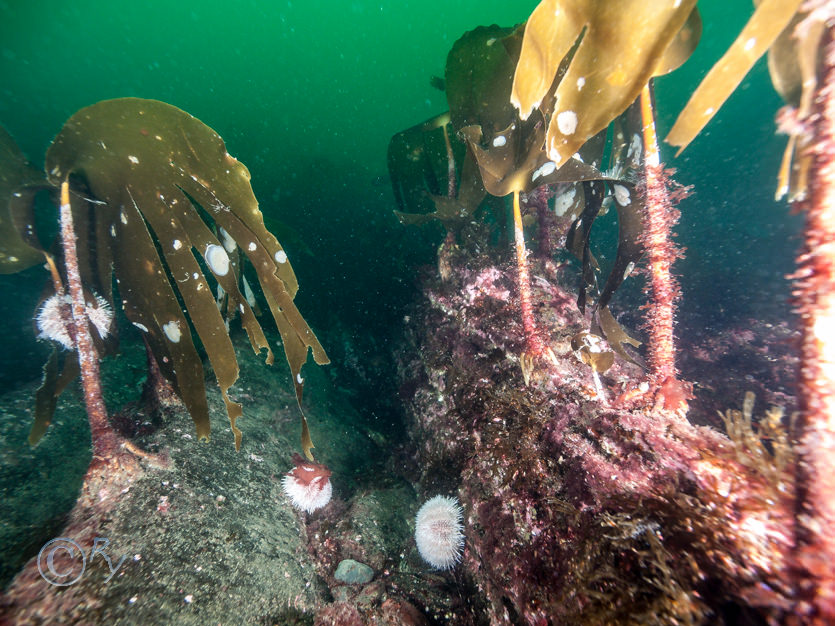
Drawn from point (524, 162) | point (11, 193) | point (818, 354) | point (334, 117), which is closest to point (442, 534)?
point (818, 354)

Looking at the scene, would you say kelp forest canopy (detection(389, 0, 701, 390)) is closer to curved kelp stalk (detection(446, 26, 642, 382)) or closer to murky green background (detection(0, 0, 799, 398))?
curved kelp stalk (detection(446, 26, 642, 382))

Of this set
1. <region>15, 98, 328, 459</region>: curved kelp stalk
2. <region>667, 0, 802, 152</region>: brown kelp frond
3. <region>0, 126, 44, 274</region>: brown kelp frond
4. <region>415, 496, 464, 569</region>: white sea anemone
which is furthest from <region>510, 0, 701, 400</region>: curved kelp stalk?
<region>0, 126, 44, 274</region>: brown kelp frond

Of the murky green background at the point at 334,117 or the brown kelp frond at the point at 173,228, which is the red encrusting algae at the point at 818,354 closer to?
the brown kelp frond at the point at 173,228

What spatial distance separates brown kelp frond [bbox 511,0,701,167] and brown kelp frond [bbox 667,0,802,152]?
0.24m

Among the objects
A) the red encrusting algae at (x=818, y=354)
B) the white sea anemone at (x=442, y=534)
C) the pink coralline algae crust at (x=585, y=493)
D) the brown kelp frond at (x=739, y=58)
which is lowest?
the white sea anemone at (x=442, y=534)

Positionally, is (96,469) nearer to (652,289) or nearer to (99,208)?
(99,208)

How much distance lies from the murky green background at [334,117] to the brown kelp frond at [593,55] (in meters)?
2.72

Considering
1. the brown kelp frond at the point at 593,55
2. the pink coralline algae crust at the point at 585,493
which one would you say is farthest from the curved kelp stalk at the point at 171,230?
the brown kelp frond at the point at 593,55

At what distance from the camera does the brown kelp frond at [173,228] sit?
1.98 meters

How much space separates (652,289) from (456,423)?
1.58 m

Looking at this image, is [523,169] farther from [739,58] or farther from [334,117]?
[334,117]

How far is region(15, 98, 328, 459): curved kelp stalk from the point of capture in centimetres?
198

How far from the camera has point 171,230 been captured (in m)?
2.17

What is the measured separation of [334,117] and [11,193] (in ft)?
126
